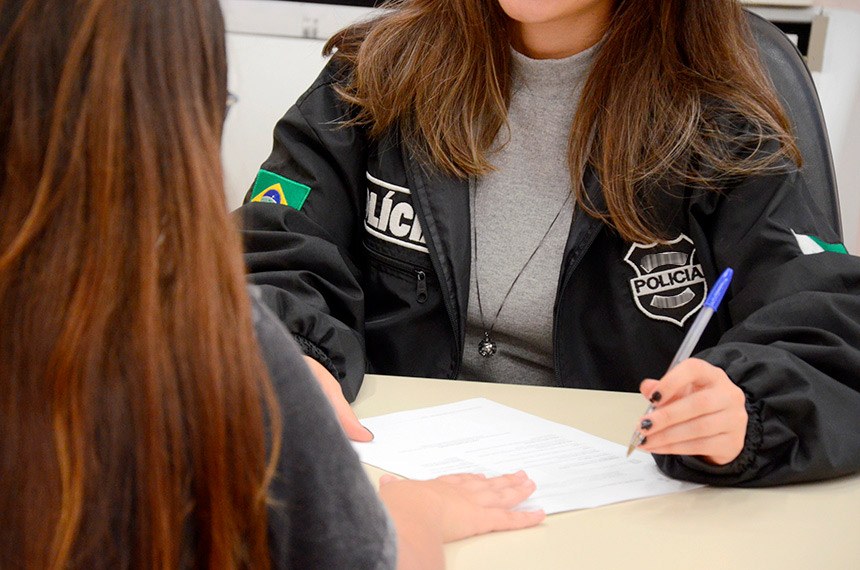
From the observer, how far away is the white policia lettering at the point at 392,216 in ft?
4.39

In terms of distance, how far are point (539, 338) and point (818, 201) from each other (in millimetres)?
392

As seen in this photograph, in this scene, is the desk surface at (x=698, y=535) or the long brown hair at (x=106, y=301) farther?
the desk surface at (x=698, y=535)

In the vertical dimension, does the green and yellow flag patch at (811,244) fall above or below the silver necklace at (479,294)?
above

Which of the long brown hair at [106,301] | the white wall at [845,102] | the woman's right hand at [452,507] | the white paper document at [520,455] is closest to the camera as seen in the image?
the long brown hair at [106,301]

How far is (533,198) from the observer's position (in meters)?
1.37

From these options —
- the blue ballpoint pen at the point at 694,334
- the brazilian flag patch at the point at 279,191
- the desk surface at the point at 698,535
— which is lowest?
the desk surface at the point at 698,535

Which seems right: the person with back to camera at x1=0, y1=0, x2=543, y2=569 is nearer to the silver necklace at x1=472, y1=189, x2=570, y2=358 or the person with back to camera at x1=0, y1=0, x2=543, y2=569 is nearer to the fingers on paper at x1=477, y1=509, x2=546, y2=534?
the fingers on paper at x1=477, y1=509, x2=546, y2=534

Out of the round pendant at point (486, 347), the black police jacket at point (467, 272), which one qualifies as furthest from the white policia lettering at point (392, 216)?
the round pendant at point (486, 347)

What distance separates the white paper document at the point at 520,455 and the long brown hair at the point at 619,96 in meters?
0.33

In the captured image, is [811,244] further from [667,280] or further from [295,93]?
[295,93]

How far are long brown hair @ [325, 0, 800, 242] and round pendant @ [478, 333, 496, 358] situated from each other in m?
0.22

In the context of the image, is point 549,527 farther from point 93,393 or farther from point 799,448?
point 93,393

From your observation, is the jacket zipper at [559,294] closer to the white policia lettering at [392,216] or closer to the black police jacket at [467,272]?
the black police jacket at [467,272]

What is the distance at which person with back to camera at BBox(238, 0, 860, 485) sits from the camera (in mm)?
1235
